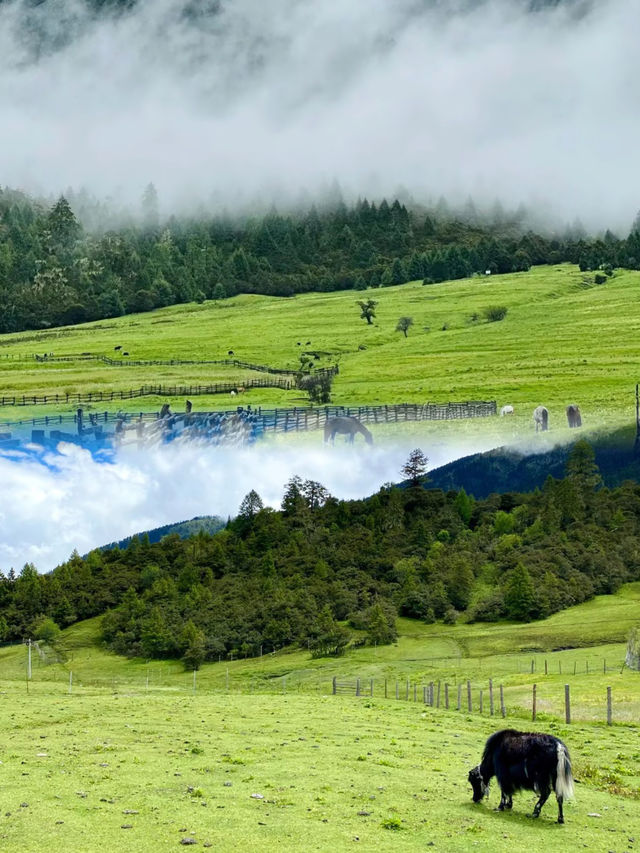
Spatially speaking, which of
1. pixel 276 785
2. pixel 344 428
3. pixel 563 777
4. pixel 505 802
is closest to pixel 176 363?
pixel 344 428

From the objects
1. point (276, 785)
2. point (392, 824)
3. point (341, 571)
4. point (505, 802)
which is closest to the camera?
point (392, 824)

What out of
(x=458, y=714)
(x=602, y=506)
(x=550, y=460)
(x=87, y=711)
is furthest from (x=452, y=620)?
(x=87, y=711)

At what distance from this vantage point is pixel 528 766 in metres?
23.8

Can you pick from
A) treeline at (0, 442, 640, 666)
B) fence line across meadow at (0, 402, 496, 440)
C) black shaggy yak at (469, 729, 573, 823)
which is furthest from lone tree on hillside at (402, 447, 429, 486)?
black shaggy yak at (469, 729, 573, 823)

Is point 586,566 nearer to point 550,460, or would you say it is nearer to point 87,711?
point 550,460

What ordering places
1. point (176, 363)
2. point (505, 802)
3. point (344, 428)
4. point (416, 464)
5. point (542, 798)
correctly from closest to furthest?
point (542, 798)
point (505, 802)
point (344, 428)
point (416, 464)
point (176, 363)

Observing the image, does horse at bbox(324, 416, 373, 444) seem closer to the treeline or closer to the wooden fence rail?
the treeline

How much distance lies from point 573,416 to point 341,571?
45.8m

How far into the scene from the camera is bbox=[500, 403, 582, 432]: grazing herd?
154 metres

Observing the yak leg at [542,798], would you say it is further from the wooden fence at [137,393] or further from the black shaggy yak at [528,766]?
the wooden fence at [137,393]

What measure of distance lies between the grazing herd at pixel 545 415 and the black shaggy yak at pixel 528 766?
5180 inches

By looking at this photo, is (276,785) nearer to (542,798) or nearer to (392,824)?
(392,824)

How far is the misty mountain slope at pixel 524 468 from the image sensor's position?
523ft

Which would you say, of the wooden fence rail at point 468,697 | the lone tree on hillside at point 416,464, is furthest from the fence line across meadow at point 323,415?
the wooden fence rail at point 468,697
